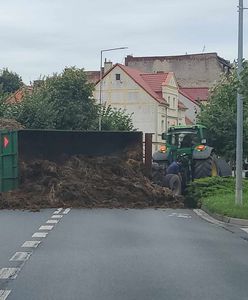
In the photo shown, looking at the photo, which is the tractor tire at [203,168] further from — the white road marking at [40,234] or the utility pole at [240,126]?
the white road marking at [40,234]

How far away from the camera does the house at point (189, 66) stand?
9675cm

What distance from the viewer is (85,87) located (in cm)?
5625

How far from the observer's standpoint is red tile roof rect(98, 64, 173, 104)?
81.7 meters

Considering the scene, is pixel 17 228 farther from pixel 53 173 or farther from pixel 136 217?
pixel 53 173

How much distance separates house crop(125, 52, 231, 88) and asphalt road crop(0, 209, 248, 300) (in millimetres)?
80927

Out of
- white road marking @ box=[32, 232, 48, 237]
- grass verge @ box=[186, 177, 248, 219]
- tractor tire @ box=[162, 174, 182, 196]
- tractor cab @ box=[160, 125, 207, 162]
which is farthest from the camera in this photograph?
tractor cab @ box=[160, 125, 207, 162]

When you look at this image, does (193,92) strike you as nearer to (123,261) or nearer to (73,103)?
(73,103)

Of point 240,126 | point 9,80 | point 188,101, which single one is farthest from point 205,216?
point 188,101

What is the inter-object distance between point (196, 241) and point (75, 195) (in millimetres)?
8758

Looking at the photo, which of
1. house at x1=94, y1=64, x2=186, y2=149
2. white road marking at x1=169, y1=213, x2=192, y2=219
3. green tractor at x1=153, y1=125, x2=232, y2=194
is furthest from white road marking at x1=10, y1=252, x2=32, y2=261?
house at x1=94, y1=64, x2=186, y2=149

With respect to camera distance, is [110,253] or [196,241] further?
[196,241]

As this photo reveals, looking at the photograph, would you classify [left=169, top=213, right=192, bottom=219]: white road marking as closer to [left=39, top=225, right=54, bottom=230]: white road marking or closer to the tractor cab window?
[left=39, top=225, right=54, bottom=230]: white road marking

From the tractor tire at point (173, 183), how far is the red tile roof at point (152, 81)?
56.7 m

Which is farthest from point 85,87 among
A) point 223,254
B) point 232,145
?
point 223,254
